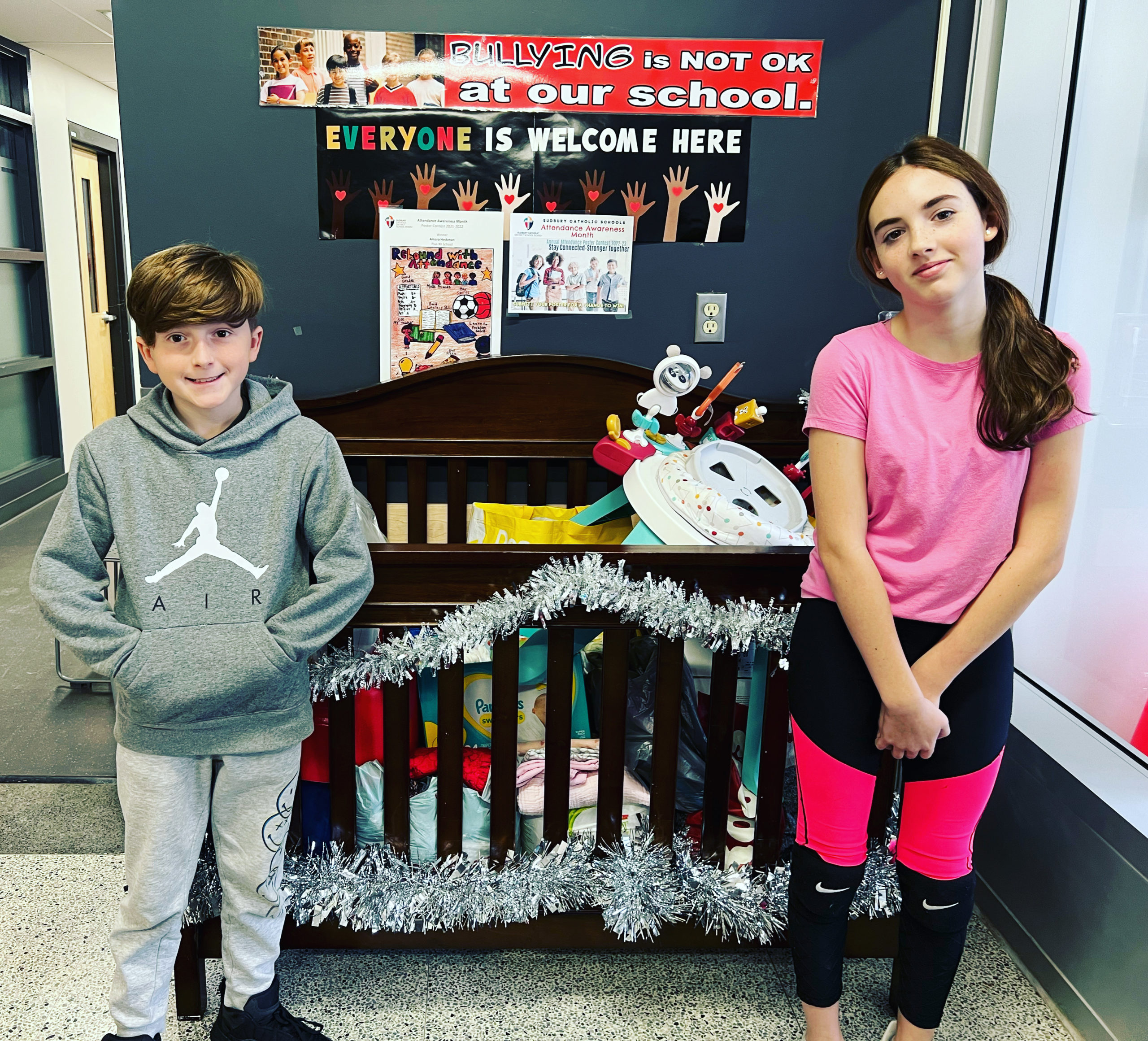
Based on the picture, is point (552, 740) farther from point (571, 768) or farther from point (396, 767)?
point (396, 767)

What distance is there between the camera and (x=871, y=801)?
1.25 m

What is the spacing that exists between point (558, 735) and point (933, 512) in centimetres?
65

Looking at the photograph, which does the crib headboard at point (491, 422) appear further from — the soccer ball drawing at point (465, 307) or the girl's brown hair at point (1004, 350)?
the girl's brown hair at point (1004, 350)

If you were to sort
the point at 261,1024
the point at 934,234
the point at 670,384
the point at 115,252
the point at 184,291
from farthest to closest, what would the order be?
the point at 115,252 → the point at 670,384 → the point at 261,1024 → the point at 184,291 → the point at 934,234

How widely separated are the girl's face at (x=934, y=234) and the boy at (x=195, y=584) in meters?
0.78

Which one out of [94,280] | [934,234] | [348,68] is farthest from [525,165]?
[94,280]

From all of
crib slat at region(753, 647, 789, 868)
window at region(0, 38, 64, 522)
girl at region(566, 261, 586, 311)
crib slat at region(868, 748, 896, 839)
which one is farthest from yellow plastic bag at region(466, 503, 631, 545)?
window at region(0, 38, 64, 522)

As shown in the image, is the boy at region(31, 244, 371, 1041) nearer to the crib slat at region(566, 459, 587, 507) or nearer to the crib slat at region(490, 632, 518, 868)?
the crib slat at region(490, 632, 518, 868)

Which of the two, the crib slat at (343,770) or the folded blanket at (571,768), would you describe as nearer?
Answer: the crib slat at (343,770)

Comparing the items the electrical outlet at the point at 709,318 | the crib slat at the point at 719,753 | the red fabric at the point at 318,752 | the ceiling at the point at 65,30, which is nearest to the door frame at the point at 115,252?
the ceiling at the point at 65,30

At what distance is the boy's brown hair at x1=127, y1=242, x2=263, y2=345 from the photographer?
118cm

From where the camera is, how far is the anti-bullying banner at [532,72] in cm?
195

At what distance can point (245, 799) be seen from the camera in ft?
4.13

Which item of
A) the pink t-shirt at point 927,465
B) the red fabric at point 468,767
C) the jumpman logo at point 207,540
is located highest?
the pink t-shirt at point 927,465
